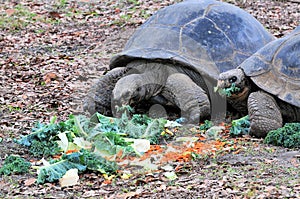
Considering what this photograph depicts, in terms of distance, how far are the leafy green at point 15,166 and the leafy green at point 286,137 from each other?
2245mm

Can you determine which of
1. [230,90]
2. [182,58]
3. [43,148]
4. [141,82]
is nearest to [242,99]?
[230,90]

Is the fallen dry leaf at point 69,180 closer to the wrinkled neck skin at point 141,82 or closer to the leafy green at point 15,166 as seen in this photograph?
the leafy green at point 15,166

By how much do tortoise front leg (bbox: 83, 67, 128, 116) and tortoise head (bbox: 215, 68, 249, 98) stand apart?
1.60m

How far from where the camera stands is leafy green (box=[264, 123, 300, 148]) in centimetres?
573

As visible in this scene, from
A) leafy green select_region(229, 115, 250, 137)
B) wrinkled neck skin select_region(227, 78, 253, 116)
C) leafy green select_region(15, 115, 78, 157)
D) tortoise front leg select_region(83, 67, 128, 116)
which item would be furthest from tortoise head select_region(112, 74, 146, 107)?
leafy green select_region(229, 115, 250, 137)

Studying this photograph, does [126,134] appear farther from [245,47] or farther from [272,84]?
[245,47]

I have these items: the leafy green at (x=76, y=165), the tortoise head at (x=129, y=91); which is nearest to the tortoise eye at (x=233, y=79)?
the tortoise head at (x=129, y=91)

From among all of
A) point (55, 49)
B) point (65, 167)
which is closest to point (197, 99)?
point (65, 167)

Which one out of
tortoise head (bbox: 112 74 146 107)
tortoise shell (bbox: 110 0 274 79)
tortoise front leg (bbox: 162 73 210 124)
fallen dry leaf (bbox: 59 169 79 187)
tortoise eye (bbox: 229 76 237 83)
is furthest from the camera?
tortoise shell (bbox: 110 0 274 79)

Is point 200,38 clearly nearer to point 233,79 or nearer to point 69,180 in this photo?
point 233,79

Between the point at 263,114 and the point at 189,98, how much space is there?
3.68ft

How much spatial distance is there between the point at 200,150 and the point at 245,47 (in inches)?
90.6

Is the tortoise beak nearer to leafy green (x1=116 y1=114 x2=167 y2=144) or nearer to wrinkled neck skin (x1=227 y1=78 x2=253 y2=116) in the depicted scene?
wrinkled neck skin (x1=227 y1=78 x2=253 y2=116)

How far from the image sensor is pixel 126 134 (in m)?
6.22
